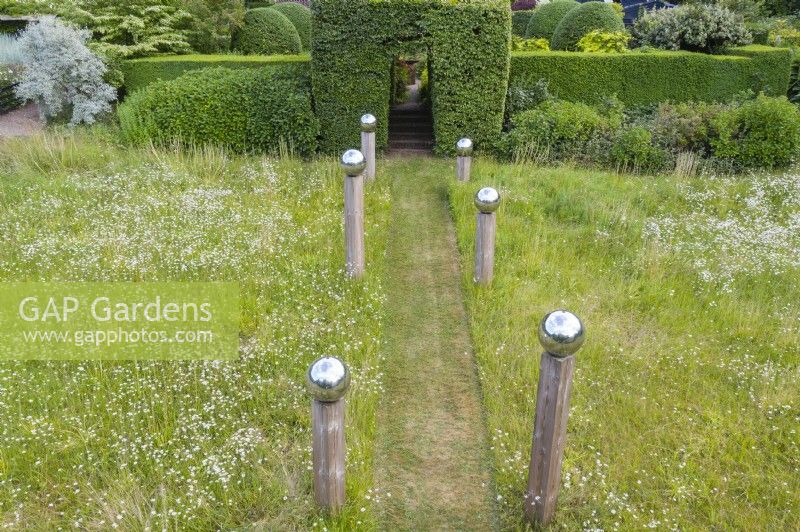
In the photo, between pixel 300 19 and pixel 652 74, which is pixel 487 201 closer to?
pixel 652 74

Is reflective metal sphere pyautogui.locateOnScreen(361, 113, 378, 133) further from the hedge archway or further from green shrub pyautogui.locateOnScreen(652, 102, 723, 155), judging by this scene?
green shrub pyautogui.locateOnScreen(652, 102, 723, 155)

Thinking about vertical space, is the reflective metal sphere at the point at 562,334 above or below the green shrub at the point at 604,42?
below

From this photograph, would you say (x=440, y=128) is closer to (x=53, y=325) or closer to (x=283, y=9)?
(x=53, y=325)

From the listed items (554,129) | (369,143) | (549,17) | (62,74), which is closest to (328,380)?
(369,143)

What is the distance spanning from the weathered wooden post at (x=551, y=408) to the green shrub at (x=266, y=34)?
12.2 metres

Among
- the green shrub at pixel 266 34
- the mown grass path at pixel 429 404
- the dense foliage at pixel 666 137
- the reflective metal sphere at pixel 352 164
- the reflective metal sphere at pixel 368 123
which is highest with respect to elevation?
the green shrub at pixel 266 34

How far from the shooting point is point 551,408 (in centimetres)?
314

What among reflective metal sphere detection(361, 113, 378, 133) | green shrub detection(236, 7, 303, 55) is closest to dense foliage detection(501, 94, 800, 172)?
reflective metal sphere detection(361, 113, 378, 133)

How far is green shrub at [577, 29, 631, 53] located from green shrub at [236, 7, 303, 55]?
258 inches

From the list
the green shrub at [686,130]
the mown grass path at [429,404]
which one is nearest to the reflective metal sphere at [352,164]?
the mown grass path at [429,404]

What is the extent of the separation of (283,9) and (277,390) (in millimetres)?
13786

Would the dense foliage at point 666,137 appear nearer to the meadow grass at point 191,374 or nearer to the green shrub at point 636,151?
the green shrub at point 636,151

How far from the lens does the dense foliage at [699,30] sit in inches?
469

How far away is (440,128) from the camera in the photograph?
998 cm
